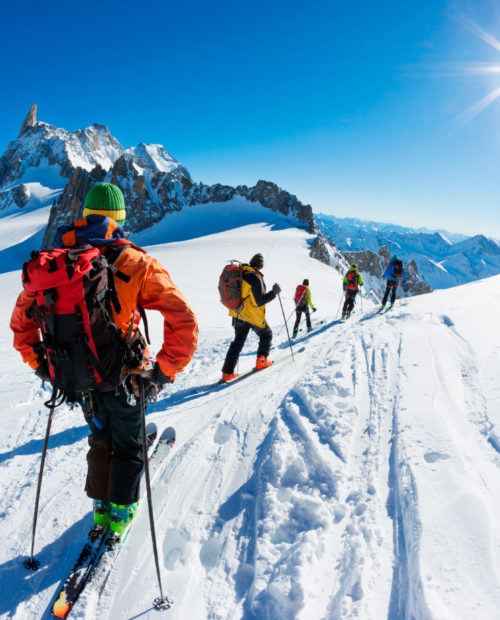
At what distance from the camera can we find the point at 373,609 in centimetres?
177

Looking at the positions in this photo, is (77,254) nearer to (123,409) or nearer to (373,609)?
(123,409)

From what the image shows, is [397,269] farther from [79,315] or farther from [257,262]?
[79,315]

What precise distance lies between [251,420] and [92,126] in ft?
757

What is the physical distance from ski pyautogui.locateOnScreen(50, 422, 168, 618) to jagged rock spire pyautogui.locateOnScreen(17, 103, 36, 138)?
21850 centimetres

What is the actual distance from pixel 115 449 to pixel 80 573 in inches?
32.6

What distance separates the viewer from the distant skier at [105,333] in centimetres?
199

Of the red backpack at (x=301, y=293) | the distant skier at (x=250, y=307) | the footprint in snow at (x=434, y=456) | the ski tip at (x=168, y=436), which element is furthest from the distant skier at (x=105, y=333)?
the red backpack at (x=301, y=293)

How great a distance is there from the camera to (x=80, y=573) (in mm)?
2227

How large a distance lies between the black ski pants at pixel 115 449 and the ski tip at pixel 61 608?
597mm

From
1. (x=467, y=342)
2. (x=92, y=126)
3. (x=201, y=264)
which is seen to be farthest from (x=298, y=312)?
(x=92, y=126)

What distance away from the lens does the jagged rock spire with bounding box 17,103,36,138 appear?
166m

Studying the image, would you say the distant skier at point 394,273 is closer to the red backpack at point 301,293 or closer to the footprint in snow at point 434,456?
the red backpack at point 301,293

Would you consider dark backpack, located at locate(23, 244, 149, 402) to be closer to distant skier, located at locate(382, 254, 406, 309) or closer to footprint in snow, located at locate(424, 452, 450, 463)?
footprint in snow, located at locate(424, 452, 450, 463)

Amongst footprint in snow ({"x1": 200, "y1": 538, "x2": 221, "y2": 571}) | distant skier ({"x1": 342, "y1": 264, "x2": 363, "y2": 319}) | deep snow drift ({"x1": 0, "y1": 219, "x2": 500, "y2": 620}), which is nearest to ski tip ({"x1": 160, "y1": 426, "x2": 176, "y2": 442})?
deep snow drift ({"x1": 0, "y1": 219, "x2": 500, "y2": 620})
